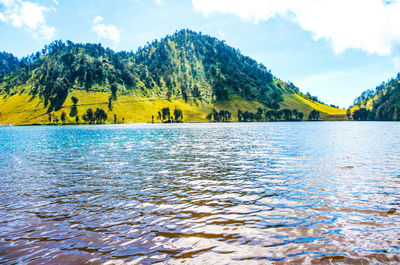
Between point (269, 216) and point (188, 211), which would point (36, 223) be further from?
point (269, 216)

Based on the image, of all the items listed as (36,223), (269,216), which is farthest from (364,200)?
(36,223)

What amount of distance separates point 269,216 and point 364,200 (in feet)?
26.2

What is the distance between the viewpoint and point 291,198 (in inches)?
709

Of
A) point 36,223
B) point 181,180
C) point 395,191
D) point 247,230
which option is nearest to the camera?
point 247,230

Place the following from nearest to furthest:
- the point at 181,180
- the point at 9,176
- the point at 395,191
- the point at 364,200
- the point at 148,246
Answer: the point at 148,246 → the point at 364,200 → the point at 395,191 → the point at 181,180 → the point at 9,176

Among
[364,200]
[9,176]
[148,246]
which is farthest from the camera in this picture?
[9,176]

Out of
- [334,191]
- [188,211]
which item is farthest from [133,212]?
[334,191]

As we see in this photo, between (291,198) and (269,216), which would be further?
(291,198)

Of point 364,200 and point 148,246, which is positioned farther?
point 364,200

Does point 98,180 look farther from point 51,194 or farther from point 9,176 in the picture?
point 9,176

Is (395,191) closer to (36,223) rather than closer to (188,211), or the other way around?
(188,211)

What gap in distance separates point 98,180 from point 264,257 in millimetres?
19772

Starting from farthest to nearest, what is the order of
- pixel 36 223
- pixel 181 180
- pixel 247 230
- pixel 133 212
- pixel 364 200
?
pixel 181 180
pixel 364 200
pixel 133 212
pixel 36 223
pixel 247 230

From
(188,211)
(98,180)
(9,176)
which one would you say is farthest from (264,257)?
(9,176)
